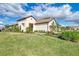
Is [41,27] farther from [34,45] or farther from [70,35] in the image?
[70,35]

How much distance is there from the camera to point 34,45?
7.19ft

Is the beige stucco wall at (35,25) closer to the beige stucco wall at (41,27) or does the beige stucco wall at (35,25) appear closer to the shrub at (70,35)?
the beige stucco wall at (41,27)

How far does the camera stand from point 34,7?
2189 millimetres

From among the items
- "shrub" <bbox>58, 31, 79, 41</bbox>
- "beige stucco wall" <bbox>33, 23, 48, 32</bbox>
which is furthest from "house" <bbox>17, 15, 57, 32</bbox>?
"shrub" <bbox>58, 31, 79, 41</bbox>

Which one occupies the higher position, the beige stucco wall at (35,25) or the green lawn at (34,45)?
the beige stucco wall at (35,25)

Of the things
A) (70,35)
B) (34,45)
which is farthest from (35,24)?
(70,35)

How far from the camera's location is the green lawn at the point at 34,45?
216cm

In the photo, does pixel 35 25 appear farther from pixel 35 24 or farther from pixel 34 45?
pixel 34 45

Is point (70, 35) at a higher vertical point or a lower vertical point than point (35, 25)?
lower

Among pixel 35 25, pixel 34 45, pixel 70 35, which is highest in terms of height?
pixel 35 25

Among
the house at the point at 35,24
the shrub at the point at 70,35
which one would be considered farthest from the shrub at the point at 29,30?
the shrub at the point at 70,35

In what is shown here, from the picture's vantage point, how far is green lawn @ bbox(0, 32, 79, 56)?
85.1 inches

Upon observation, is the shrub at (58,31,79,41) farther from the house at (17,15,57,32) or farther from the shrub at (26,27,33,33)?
the shrub at (26,27,33,33)

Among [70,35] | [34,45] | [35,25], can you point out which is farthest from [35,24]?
[70,35]
